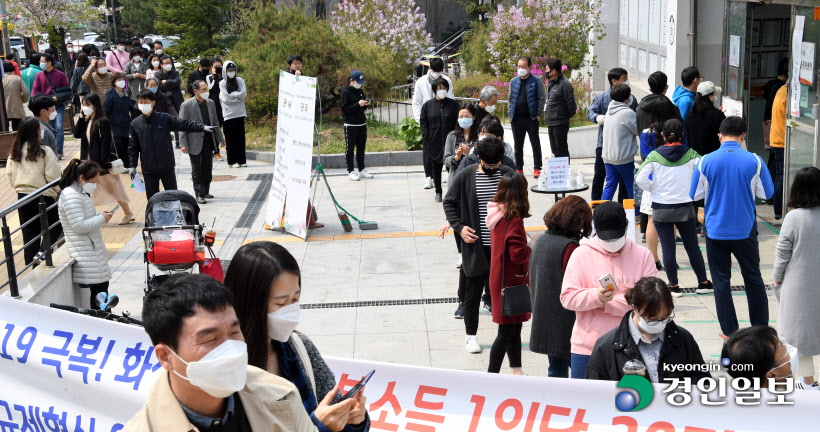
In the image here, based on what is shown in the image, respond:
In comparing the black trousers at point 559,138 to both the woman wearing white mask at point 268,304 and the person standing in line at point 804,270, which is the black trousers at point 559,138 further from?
the woman wearing white mask at point 268,304

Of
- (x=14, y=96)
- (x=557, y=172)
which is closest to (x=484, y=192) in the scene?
(x=557, y=172)

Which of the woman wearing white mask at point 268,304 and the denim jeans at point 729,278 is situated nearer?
the woman wearing white mask at point 268,304

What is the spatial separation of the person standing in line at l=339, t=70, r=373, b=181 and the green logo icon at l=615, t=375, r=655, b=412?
412 inches

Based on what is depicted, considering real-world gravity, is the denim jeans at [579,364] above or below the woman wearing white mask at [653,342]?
below

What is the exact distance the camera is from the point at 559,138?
45.6 ft

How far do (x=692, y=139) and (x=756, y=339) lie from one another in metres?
6.78

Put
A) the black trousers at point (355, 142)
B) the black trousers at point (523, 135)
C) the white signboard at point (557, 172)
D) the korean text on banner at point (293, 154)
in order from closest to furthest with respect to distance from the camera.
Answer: the white signboard at point (557, 172)
the korean text on banner at point (293, 154)
the black trousers at point (523, 135)
the black trousers at point (355, 142)

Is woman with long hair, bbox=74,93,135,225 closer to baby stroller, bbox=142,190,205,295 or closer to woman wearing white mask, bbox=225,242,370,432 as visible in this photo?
baby stroller, bbox=142,190,205,295

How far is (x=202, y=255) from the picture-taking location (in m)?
8.27

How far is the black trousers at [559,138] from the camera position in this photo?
45.5ft

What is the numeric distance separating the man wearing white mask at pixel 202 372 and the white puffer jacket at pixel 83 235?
5.62 meters

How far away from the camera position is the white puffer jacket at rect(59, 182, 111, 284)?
8.09 m

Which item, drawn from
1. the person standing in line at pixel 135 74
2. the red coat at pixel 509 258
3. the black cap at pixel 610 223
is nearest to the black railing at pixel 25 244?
the red coat at pixel 509 258

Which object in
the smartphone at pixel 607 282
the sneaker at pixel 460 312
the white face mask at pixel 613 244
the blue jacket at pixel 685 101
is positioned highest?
the blue jacket at pixel 685 101
